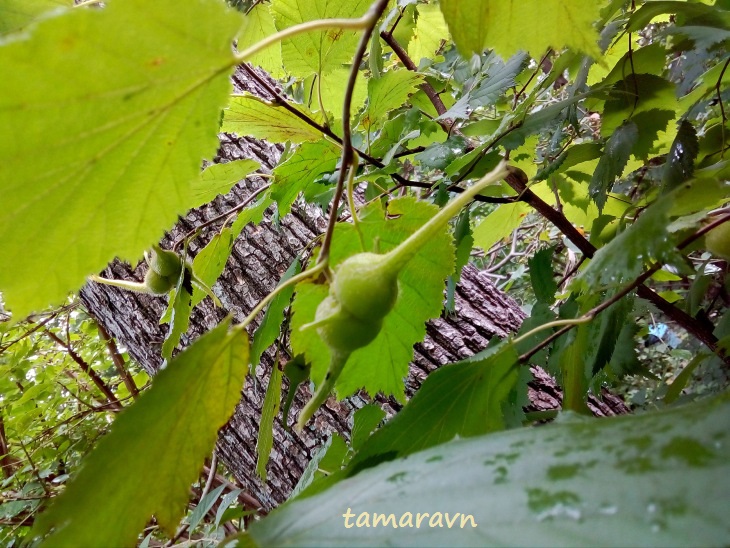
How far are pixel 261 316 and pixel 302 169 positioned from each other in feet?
1.73

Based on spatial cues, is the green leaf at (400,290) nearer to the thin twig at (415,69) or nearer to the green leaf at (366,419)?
the green leaf at (366,419)

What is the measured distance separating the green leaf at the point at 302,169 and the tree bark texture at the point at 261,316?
0.89 ft

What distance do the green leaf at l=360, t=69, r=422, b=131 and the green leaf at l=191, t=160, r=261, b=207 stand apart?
240mm

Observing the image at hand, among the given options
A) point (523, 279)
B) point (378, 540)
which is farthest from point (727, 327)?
point (523, 279)

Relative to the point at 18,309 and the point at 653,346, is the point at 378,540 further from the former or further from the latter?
the point at 653,346

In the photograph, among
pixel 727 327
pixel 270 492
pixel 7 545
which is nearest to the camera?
pixel 727 327

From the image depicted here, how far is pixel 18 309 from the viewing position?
0.43 metres

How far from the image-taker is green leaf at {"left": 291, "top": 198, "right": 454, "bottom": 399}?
67cm

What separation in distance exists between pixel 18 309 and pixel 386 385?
46 cm

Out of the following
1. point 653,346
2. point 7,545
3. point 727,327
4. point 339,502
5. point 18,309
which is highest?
point 7,545

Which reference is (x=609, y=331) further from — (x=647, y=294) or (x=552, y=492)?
(x=552, y=492)

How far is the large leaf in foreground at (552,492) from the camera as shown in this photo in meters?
0.29

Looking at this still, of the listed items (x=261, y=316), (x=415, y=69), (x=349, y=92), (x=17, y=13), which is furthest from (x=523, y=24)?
(x=261, y=316)

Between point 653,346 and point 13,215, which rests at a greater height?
point 13,215
